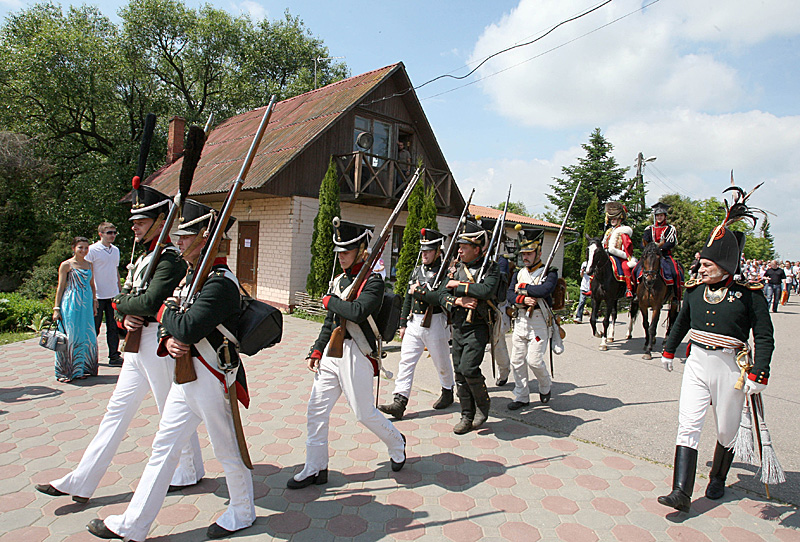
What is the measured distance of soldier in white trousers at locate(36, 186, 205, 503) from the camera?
325 centimetres

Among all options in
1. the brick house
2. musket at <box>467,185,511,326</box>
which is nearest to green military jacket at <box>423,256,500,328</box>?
musket at <box>467,185,511,326</box>

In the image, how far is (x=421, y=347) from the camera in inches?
212

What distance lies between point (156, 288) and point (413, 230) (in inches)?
387

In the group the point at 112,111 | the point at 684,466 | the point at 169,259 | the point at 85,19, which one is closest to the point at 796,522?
the point at 684,466

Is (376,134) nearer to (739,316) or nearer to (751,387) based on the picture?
(739,316)

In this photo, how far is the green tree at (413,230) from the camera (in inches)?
487

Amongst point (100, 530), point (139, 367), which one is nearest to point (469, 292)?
point (139, 367)

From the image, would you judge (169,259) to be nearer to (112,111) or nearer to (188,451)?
(188,451)

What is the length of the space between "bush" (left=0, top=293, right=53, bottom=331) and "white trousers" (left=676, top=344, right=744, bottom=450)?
436 inches

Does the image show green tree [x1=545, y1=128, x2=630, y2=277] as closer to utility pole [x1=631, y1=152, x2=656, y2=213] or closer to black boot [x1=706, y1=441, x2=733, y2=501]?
utility pole [x1=631, y1=152, x2=656, y2=213]

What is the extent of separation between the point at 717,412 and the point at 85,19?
106 feet

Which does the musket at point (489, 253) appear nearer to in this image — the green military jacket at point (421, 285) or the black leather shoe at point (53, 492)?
the green military jacket at point (421, 285)

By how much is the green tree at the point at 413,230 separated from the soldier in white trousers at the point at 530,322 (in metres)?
6.68

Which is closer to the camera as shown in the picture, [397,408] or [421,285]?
[397,408]
